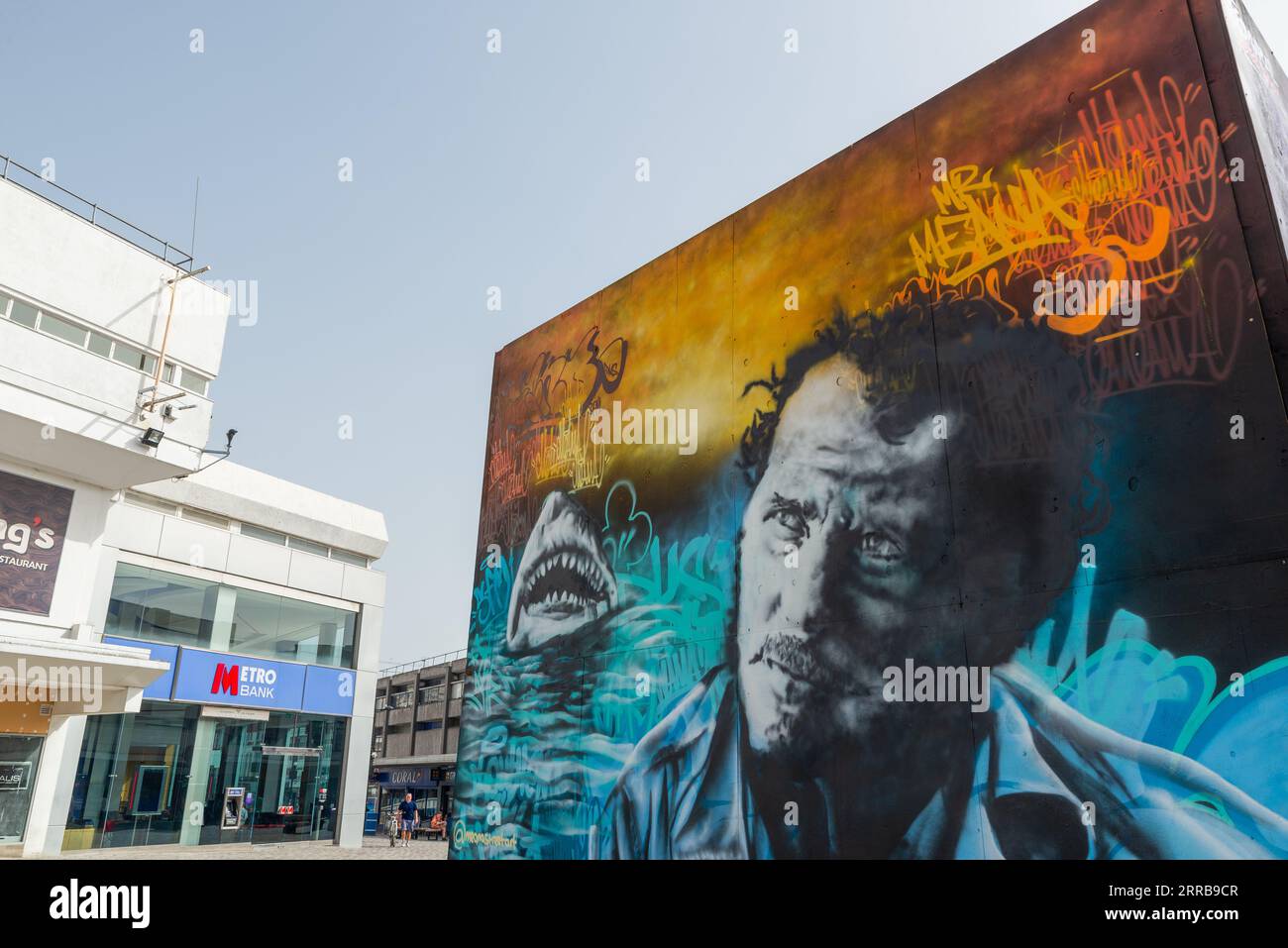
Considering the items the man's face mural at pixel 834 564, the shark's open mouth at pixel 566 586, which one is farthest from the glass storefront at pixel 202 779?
the man's face mural at pixel 834 564

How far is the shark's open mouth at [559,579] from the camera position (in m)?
12.3

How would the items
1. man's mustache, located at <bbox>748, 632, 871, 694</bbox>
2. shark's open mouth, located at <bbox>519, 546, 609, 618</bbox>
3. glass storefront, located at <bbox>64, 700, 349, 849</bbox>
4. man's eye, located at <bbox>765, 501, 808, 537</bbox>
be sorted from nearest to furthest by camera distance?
man's mustache, located at <bbox>748, 632, 871, 694</bbox> < man's eye, located at <bbox>765, 501, 808, 537</bbox> < shark's open mouth, located at <bbox>519, 546, 609, 618</bbox> < glass storefront, located at <bbox>64, 700, 349, 849</bbox>

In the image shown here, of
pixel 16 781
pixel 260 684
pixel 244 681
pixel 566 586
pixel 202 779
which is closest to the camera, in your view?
pixel 566 586

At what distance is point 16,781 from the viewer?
18719 mm

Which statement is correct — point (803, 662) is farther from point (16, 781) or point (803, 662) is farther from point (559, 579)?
point (16, 781)

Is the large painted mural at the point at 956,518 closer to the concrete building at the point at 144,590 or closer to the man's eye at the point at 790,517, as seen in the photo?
the man's eye at the point at 790,517

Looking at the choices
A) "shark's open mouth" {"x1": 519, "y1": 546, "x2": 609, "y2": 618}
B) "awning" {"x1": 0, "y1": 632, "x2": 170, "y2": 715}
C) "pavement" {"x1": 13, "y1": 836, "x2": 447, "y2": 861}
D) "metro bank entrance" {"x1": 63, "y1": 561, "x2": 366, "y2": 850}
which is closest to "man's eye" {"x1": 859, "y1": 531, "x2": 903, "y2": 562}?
"shark's open mouth" {"x1": 519, "y1": 546, "x2": 609, "y2": 618}

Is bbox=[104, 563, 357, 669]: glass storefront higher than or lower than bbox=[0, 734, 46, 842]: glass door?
higher

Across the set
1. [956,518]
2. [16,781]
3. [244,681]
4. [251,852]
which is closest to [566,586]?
[956,518]

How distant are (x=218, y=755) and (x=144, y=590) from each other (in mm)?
4896

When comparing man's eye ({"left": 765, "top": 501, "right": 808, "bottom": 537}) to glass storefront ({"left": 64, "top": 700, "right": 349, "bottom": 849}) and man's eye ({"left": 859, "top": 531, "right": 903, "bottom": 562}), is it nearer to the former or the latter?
man's eye ({"left": 859, "top": 531, "right": 903, "bottom": 562})

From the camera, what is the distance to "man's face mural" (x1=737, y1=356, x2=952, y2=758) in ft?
27.1

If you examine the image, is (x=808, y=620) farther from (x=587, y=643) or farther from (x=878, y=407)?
(x=587, y=643)

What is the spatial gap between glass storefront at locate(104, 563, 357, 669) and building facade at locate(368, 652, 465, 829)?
3994cm
